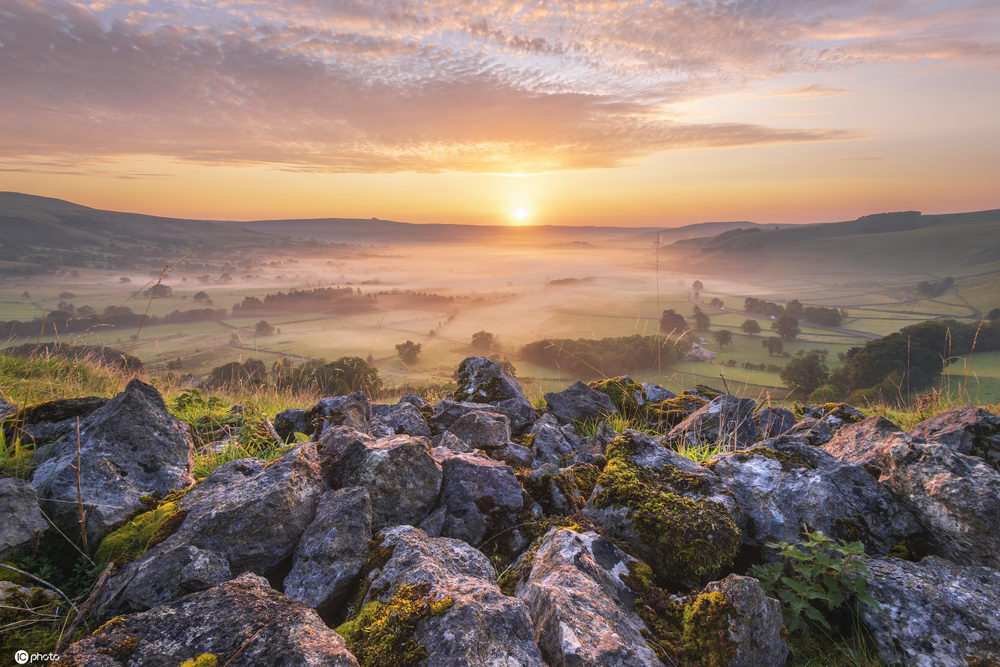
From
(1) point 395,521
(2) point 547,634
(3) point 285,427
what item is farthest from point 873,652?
(3) point 285,427

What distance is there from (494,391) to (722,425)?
452 cm

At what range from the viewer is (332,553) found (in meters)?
4.30

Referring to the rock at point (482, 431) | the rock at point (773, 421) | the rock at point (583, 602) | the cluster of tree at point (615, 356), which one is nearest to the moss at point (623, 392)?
the rock at point (773, 421)

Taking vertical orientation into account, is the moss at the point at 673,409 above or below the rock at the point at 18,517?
below

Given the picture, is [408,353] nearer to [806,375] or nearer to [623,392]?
[806,375]

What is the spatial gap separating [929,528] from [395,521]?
597 cm

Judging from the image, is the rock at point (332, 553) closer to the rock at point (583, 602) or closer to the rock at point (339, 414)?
the rock at point (583, 602)

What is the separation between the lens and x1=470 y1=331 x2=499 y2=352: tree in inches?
4486

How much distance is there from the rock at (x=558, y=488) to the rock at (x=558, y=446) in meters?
0.60

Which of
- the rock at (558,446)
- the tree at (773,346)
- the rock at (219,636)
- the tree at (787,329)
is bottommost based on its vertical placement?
the tree at (773,346)

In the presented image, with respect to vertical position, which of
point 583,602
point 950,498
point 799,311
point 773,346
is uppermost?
point 950,498

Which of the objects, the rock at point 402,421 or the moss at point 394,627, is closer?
the moss at point 394,627

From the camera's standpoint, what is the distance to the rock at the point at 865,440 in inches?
229

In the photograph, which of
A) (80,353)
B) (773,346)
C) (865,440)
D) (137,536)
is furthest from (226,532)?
(773,346)
